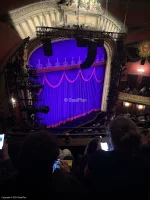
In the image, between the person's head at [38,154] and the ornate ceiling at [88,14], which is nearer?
the person's head at [38,154]

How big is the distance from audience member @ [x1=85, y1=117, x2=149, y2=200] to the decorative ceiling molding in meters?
6.24

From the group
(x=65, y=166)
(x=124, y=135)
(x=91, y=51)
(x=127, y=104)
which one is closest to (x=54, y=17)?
(x=91, y=51)

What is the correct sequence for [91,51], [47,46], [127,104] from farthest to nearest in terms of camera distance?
[127,104] < [91,51] < [47,46]

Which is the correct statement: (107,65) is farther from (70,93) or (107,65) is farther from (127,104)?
(127,104)

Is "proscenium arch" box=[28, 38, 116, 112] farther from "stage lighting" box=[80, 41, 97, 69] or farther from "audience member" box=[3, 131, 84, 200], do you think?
"audience member" box=[3, 131, 84, 200]

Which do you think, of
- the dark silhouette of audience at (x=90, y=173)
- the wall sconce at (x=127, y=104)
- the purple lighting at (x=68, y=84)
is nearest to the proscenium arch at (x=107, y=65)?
the purple lighting at (x=68, y=84)

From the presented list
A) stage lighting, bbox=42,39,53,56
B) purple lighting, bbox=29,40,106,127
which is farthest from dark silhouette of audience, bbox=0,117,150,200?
purple lighting, bbox=29,40,106,127

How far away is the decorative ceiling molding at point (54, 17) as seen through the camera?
6711 millimetres

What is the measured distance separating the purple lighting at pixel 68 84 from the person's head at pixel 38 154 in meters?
6.91

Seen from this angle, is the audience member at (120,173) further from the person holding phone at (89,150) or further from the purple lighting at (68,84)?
the purple lighting at (68,84)

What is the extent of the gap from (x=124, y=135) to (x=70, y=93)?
29.1ft

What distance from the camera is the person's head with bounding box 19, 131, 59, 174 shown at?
50.1 inches

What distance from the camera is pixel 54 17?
24.1 feet

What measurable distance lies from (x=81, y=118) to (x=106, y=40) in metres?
4.70
